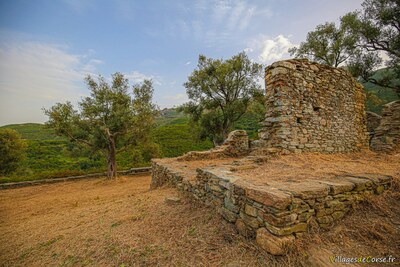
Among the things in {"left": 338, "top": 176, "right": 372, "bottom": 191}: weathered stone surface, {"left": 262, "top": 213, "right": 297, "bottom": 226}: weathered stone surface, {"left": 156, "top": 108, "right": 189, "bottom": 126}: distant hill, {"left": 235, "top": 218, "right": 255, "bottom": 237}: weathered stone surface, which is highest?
{"left": 156, "top": 108, "right": 189, "bottom": 126}: distant hill

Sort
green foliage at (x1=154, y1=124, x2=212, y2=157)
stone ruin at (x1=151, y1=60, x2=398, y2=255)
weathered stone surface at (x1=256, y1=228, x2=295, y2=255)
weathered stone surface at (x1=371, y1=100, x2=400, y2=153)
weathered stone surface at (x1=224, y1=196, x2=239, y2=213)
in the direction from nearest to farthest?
weathered stone surface at (x1=256, y1=228, x2=295, y2=255), stone ruin at (x1=151, y1=60, x2=398, y2=255), weathered stone surface at (x1=224, y1=196, x2=239, y2=213), weathered stone surface at (x1=371, y1=100, x2=400, y2=153), green foliage at (x1=154, y1=124, x2=212, y2=157)

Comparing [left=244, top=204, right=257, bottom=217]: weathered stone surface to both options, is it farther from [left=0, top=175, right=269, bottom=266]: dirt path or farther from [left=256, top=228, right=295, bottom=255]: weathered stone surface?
[left=0, top=175, right=269, bottom=266]: dirt path

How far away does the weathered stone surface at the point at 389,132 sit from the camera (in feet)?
28.9

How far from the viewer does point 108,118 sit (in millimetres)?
15164

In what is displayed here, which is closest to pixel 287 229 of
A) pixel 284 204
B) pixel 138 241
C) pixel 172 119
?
pixel 284 204

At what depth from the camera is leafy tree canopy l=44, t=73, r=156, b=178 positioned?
14.0m

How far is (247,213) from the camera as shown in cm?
292

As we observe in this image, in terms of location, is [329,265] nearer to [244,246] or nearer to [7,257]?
[244,246]

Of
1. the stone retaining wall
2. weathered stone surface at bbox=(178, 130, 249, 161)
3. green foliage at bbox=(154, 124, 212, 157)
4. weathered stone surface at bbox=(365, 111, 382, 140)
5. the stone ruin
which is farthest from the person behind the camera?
green foliage at bbox=(154, 124, 212, 157)

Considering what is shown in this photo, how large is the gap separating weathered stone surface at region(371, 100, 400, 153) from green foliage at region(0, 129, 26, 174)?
31718 millimetres

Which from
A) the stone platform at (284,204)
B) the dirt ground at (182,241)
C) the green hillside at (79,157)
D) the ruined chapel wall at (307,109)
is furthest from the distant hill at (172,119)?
the stone platform at (284,204)

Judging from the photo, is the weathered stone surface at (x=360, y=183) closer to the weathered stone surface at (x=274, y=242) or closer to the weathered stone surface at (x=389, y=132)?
the weathered stone surface at (x=274, y=242)

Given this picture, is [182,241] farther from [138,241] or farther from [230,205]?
[230,205]

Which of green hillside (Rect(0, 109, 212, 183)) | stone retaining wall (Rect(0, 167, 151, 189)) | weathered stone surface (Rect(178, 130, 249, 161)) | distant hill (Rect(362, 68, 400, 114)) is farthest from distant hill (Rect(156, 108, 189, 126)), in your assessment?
distant hill (Rect(362, 68, 400, 114))
